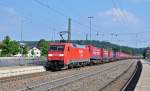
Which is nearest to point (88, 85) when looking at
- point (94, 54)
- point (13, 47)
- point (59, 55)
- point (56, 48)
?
point (59, 55)

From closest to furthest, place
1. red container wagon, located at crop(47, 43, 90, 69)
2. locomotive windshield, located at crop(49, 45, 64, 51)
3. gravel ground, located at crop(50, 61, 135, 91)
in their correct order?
gravel ground, located at crop(50, 61, 135, 91), red container wagon, located at crop(47, 43, 90, 69), locomotive windshield, located at crop(49, 45, 64, 51)

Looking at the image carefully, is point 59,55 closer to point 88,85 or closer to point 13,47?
point 88,85

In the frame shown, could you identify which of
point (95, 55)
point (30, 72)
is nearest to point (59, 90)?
point (30, 72)

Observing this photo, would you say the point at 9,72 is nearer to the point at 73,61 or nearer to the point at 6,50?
the point at 73,61

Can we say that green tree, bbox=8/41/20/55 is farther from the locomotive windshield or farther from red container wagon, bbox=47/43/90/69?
the locomotive windshield

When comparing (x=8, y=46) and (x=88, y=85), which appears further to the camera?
(x=8, y=46)

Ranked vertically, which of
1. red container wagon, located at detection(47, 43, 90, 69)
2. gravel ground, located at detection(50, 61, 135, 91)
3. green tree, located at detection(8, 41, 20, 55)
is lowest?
gravel ground, located at detection(50, 61, 135, 91)

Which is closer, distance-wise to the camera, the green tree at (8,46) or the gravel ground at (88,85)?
the gravel ground at (88,85)

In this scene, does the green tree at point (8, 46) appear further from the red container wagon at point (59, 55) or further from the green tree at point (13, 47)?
the red container wagon at point (59, 55)

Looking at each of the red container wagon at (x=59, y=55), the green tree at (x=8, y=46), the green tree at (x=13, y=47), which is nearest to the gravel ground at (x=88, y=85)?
the red container wagon at (x=59, y=55)

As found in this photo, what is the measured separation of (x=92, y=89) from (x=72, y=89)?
1294mm

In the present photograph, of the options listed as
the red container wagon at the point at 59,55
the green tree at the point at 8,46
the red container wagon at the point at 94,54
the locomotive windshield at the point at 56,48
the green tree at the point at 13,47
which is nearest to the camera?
the red container wagon at the point at 59,55

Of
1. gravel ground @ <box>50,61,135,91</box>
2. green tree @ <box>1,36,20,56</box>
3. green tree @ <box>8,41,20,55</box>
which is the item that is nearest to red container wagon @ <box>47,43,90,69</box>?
gravel ground @ <box>50,61,135,91</box>

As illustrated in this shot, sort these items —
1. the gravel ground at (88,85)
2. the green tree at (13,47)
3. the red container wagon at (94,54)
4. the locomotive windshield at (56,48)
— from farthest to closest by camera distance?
1. the green tree at (13,47)
2. the red container wagon at (94,54)
3. the locomotive windshield at (56,48)
4. the gravel ground at (88,85)
